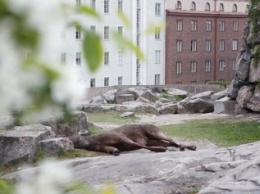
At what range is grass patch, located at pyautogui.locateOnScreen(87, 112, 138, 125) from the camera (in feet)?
81.3

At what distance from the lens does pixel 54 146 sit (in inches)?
603

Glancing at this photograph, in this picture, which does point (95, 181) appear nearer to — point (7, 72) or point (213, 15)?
point (7, 72)

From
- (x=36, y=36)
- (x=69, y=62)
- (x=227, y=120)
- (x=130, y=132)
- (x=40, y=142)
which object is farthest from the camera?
(x=227, y=120)

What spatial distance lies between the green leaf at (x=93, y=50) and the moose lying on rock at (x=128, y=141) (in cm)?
1488

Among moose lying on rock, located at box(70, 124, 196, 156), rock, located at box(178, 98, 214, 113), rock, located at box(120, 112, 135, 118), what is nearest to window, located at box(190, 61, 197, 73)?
rock, located at box(178, 98, 214, 113)

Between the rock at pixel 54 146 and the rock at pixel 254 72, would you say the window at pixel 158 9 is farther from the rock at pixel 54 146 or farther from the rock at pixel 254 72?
the rock at pixel 54 146

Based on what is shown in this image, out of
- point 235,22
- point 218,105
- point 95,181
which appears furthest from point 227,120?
point 235,22

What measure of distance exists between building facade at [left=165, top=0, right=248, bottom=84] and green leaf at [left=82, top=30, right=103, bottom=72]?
191 feet

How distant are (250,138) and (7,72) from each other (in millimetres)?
18594

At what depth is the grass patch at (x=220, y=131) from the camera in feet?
62.1

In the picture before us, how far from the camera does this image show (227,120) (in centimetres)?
2402

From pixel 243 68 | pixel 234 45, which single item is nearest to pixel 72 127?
pixel 243 68

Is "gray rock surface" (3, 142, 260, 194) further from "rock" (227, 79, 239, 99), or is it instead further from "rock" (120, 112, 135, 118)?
"rock" (227, 79, 239, 99)

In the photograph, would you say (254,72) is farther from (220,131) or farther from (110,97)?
(110,97)
